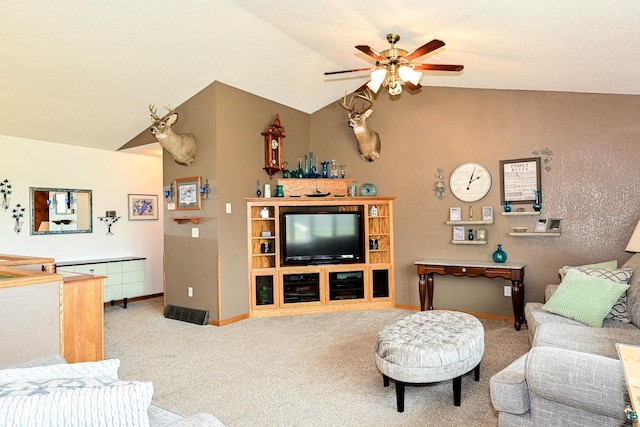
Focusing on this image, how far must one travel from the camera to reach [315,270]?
220 inches

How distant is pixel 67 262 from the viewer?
5793mm

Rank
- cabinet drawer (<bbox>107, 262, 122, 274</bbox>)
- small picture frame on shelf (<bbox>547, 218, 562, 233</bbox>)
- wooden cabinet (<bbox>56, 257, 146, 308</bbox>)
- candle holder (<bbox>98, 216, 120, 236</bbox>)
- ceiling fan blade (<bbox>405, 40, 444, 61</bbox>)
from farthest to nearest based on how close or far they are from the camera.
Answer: candle holder (<bbox>98, 216, 120, 236</bbox>)
cabinet drawer (<bbox>107, 262, 122, 274</bbox>)
wooden cabinet (<bbox>56, 257, 146, 308</bbox>)
small picture frame on shelf (<bbox>547, 218, 562, 233</bbox>)
ceiling fan blade (<bbox>405, 40, 444, 61</bbox>)

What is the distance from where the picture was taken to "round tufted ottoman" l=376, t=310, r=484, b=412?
262cm

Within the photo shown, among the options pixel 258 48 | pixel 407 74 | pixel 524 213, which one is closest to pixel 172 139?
pixel 258 48

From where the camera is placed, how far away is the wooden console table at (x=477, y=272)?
15.0 ft

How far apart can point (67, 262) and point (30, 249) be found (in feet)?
1.59

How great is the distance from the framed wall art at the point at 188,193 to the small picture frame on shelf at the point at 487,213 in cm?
359

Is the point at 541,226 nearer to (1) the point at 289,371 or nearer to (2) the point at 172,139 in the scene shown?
(1) the point at 289,371

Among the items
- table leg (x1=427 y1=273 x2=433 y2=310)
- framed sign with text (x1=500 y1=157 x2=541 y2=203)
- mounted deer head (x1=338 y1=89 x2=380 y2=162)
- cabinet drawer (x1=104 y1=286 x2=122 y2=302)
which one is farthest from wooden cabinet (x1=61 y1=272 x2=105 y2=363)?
framed sign with text (x1=500 y1=157 x2=541 y2=203)

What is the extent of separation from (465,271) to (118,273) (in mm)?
4867

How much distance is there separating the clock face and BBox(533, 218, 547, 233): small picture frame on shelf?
69 cm

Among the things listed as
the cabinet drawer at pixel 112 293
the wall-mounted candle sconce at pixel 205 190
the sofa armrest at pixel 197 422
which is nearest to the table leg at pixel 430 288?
the wall-mounted candle sconce at pixel 205 190

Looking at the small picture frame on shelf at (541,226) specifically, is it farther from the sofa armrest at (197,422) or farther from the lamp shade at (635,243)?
the sofa armrest at (197,422)

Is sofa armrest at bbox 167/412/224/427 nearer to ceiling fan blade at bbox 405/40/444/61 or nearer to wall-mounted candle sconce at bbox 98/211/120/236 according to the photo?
ceiling fan blade at bbox 405/40/444/61
